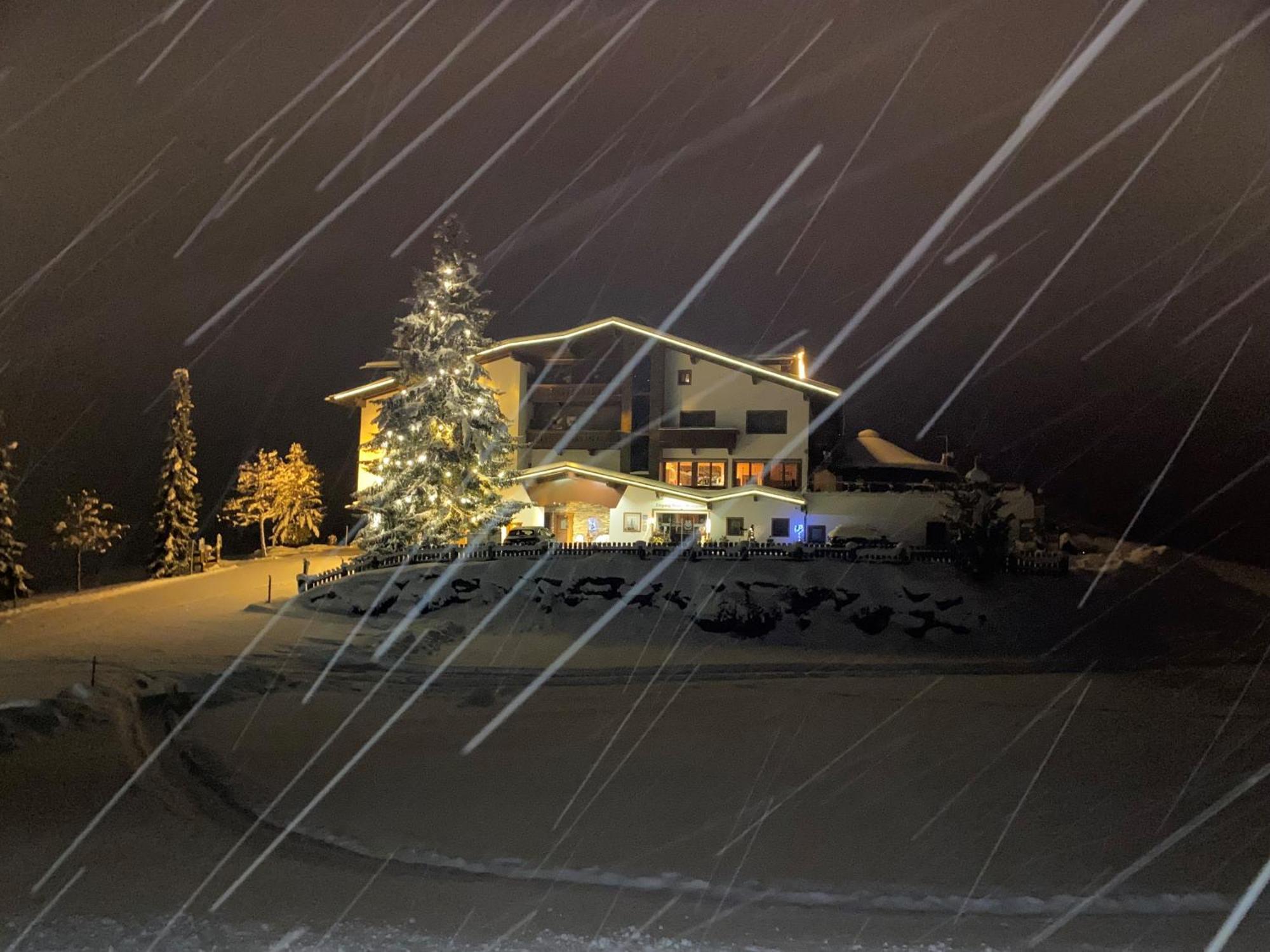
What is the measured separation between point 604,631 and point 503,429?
394 inches

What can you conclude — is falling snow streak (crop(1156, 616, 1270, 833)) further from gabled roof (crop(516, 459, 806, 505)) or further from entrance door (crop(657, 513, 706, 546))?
entrance door (crop(657, 513, 706, 546))

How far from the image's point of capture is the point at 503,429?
30.1m

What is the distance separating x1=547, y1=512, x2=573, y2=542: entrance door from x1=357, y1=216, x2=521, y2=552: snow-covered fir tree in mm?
6341

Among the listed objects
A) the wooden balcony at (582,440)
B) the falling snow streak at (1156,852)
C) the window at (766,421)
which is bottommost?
the falling snow streak at (1156,852)

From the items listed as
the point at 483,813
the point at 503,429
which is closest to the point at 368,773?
the point at 483,813

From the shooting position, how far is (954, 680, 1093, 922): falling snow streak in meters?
7.50

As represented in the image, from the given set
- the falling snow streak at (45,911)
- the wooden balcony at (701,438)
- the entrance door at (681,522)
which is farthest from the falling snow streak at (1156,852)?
the wooden balcony at (701,438)

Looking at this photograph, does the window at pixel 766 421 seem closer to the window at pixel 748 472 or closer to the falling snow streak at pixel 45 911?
the window at pixel 748 472

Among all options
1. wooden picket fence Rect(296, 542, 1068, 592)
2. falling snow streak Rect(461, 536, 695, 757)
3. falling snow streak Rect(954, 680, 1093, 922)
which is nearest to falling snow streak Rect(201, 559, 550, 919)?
falling snow streak Rect(461, 536, 695, 757)

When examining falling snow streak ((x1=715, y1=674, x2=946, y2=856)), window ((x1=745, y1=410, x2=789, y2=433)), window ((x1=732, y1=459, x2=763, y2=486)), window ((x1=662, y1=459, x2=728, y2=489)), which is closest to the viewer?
falling snow streak ((x1=715, y1=674, x2=946, y2=856))

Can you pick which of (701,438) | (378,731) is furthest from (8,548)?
(701,438)

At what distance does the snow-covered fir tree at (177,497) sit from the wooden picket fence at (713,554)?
1121 cm

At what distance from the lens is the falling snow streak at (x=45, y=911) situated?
5.96 m

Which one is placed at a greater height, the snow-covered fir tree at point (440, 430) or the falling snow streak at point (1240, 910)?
the snow-covered fir tree at point (440, 430)
